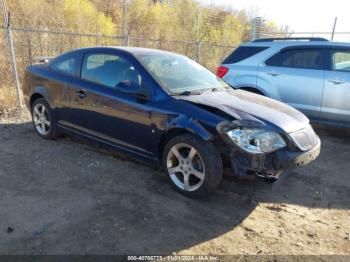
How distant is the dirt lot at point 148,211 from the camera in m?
3.14

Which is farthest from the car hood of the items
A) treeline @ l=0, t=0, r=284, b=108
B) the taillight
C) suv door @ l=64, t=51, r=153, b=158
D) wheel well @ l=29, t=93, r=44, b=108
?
treeline @ l=0, t=0, r=284, b=108

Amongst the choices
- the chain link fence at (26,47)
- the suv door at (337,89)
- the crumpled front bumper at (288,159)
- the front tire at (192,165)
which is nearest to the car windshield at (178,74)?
the front tire at (192,165)

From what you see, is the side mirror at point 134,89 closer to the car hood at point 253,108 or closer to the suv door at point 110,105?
the suv door at point 110,105

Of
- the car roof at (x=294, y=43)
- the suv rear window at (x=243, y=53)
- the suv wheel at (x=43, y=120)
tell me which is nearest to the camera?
the suv wheel at (x=43, y=120)

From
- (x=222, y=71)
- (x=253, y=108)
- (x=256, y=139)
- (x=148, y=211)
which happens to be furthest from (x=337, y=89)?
(x=148, y=211)

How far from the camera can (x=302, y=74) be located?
6492mm

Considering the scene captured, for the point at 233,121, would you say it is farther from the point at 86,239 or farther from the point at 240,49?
the point at 240,49

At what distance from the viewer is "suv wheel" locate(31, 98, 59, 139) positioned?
564cm

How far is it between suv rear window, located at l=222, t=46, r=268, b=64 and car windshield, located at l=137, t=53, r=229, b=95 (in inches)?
84.1

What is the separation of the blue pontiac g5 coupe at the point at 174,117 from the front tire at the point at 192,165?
0.01 metres

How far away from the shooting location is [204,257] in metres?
2.99

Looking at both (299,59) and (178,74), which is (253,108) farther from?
(299,59)

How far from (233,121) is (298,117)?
1.04m

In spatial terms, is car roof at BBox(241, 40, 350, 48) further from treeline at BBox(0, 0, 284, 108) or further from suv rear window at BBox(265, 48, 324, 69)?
treeline at BBox(0, 0, 284, 108)
